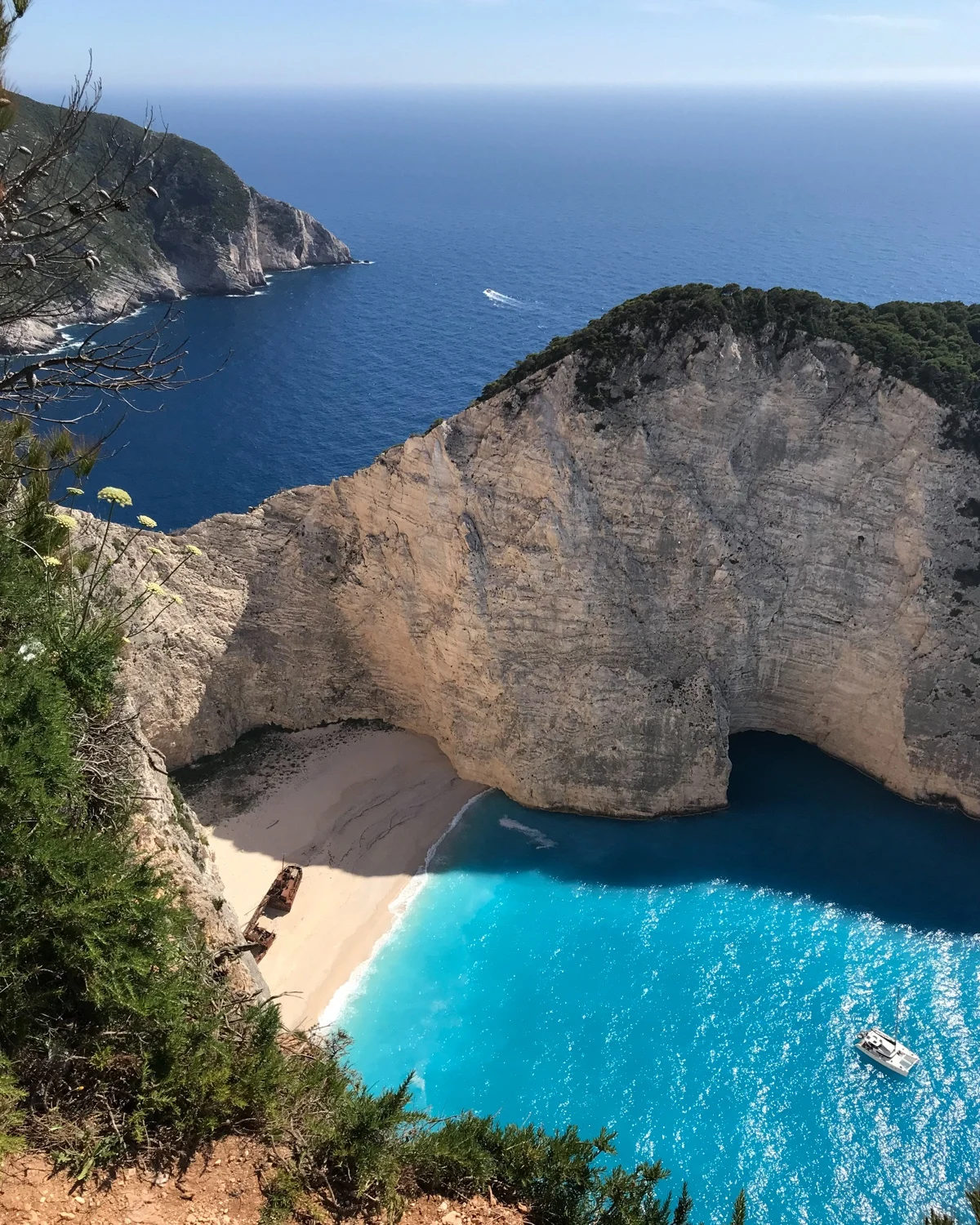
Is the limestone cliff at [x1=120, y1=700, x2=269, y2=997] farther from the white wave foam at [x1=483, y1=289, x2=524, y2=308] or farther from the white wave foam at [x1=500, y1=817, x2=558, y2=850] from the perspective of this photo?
the white wave foam at [x1=483, y1=289, x2=524, y2=308]

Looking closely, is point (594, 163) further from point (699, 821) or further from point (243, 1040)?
point (243, 1040)

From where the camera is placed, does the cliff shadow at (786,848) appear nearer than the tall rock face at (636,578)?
Yes

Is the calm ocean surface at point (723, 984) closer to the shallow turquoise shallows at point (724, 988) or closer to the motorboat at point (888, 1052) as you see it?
the shallow turquoise shallows at point (724, 988)

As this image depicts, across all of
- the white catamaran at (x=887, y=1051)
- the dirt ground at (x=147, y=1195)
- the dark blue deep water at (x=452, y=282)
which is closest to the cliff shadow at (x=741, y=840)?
the white catamaran at (x=887, y=1051)

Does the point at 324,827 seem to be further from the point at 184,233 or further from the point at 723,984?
the point at 184,233

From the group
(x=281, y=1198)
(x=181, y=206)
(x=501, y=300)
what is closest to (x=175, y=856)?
(x=281, y=1198)

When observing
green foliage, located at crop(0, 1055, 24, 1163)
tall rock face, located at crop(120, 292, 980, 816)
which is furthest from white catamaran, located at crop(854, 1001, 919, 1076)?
green foliage, located at crop(0, 1055, 24, 1163)
